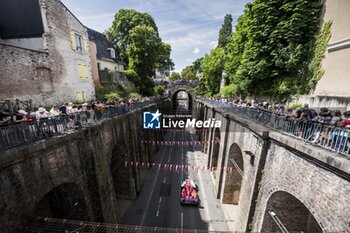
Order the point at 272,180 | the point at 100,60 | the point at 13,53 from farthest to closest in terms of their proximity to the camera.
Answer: the point at 100,60, the point at 13,53, the point at 272,180

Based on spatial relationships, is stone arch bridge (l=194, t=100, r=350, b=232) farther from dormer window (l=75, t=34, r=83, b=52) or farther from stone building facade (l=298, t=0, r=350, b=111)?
dormer window (l=75, t=34, r=83, b=52)

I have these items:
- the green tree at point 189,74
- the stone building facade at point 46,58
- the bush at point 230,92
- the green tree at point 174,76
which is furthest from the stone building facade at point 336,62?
the green tree at point 174,76

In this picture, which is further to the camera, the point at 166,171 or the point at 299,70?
the point at 166,171

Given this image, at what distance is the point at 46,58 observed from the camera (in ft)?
45.6

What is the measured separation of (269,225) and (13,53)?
19.3 metres

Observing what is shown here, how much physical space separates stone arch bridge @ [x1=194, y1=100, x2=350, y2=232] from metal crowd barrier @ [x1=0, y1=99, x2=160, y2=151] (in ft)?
30.2

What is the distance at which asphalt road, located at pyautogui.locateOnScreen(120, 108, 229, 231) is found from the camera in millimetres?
12070

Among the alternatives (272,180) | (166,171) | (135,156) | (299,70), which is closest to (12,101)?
(135,156)

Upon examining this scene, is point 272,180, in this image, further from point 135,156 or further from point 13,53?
point 13,53

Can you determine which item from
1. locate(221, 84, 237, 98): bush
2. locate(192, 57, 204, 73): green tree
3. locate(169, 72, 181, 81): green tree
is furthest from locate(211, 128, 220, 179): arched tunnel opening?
locate(169, 72, 181, 81): green tree

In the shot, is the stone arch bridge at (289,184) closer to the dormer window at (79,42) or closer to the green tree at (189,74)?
the dormer window at (79,42)

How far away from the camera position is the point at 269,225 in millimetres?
7609

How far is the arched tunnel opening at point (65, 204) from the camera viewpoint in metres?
7.94

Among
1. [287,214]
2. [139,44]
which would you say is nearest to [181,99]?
[139,44]
